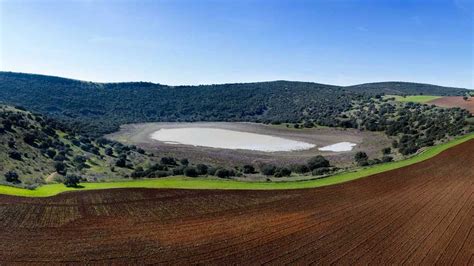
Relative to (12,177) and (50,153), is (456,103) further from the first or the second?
(12,177)

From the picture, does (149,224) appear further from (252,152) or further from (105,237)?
(252,152)

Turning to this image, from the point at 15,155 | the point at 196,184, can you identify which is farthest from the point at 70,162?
the point at 196,184

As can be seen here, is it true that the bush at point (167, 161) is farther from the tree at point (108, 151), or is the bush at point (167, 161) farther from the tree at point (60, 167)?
the tree at point (60, 167)

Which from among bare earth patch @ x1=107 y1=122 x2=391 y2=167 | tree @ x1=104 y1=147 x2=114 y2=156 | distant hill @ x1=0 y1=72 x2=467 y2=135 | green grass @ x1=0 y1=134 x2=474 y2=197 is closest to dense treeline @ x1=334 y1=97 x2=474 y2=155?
bare earth patch @ x1=107 y1=122 x2=391 y2=167

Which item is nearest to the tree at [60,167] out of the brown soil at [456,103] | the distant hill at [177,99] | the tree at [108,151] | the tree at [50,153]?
the tree at [50,153]

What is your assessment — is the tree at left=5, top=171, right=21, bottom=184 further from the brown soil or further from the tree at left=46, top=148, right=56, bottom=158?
the brown soil

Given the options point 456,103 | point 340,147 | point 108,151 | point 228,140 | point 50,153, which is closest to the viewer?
point 50,153

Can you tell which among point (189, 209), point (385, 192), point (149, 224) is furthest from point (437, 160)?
point (149, 224)
